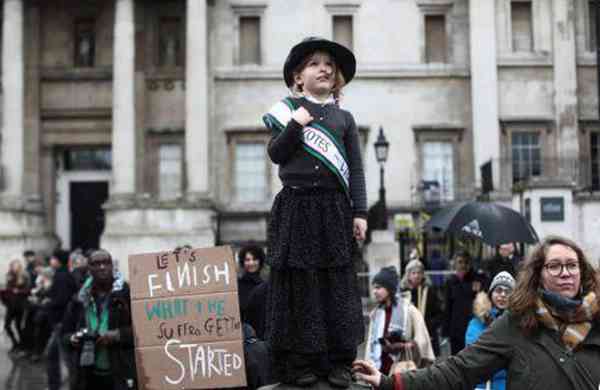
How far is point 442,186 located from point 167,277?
84.7 ft

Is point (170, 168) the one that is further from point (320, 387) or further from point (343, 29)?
point (320, 387)

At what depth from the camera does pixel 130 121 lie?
28.5 m

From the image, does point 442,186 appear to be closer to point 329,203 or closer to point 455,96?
point 455,96

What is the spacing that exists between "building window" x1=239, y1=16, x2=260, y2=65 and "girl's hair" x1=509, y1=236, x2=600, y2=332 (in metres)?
28.0

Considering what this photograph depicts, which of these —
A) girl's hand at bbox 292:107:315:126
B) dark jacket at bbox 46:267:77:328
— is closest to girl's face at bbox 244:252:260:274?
girl's hand at bbox 292:107:315:126

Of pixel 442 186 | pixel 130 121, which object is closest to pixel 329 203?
pixel 130 121

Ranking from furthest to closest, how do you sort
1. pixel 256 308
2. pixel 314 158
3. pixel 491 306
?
1. pixel 491 306
2. pixel 256 308
3. pixel 314 158

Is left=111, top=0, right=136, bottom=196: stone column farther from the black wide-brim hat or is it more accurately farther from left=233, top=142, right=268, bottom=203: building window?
the black wide-brim hat

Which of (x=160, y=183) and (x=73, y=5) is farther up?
(x=73, y=5)

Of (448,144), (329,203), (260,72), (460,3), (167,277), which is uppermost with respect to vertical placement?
(460,3)

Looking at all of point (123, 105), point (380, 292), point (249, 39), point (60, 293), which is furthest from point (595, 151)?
point (380, 292)

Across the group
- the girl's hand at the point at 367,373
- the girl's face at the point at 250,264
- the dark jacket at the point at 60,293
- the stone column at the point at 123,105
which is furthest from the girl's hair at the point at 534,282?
the stone column at the point at 123,105

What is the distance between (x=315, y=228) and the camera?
4215 millimetres

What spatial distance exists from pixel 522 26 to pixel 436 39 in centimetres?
325
